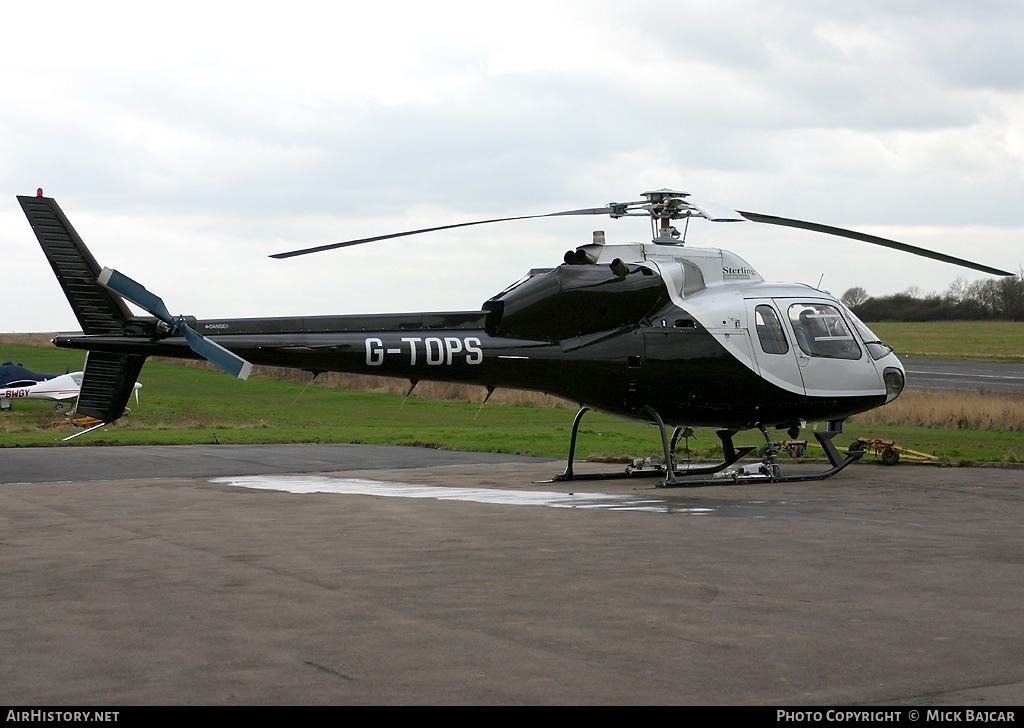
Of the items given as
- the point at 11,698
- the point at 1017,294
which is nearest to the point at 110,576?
the point at 11,698

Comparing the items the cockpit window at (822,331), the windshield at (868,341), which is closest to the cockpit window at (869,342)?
the windshield at (868,341)

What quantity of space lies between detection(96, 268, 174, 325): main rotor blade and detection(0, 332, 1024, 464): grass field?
1056 cm

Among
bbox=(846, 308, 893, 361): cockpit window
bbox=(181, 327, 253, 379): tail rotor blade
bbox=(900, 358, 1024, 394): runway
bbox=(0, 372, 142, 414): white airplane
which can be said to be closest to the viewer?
bbox=(181, 327, 253, 379): tail rotor blade

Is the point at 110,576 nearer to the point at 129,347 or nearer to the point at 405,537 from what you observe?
the point at 405,537

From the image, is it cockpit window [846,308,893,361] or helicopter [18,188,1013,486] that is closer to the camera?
helicopter [18,188,1013,486]

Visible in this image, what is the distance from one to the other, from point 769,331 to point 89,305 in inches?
419

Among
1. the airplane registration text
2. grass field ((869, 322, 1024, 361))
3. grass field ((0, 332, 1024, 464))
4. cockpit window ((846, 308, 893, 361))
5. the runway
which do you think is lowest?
grass field ((0, 332, 1024, 464))

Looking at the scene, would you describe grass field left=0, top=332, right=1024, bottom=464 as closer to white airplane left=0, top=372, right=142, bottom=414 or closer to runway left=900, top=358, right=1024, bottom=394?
white airplane left=0, top=372, right=142, bottom=414

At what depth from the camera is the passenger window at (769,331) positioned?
18.5m

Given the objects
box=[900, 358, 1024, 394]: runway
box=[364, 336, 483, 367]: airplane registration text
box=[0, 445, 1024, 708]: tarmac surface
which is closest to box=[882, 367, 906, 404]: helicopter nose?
box=[0, 445, 1024, 708]: tarmac surface

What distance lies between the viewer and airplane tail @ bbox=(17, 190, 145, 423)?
15.9m

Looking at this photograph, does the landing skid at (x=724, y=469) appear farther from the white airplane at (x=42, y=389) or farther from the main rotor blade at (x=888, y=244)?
the white airplane at (x=42, y=389)

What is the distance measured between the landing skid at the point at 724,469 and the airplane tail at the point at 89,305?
7.24m
